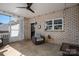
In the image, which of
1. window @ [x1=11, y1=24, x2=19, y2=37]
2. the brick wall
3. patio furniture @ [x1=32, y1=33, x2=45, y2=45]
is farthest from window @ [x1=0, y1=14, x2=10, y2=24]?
patio furniture @ [x1=32, y1=33, x2=45, y2=45]

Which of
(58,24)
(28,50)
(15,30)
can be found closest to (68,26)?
(58,24)

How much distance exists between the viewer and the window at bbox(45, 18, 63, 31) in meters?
2.93

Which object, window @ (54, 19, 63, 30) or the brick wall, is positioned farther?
window @ (54, 19, 63, 30)

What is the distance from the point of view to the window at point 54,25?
9.63ft

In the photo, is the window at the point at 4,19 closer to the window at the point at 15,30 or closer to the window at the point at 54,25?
the window at the point at 15,30

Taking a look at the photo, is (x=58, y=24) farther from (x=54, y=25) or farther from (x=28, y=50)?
(x=28, y=50)

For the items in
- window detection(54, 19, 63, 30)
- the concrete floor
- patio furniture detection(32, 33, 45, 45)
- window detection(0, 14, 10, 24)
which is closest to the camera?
the concrete floor

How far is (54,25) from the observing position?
320cm

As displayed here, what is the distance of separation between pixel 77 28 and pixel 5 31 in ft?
9.47

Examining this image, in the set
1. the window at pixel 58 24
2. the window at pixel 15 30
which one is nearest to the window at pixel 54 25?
the window at pixel 58 24

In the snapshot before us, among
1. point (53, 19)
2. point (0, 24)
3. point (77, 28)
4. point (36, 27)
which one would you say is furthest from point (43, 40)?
point (0, 24)

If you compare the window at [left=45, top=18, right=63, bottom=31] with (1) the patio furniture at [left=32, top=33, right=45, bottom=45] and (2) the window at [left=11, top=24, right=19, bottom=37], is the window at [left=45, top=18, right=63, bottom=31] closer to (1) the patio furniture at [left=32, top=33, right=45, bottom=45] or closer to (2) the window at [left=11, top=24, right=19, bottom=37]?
(1) the patio furniture at [left=32, top=33, right=45, bottom=45]

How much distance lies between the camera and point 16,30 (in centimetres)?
288

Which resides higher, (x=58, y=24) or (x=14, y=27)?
(x=58, y=24)
